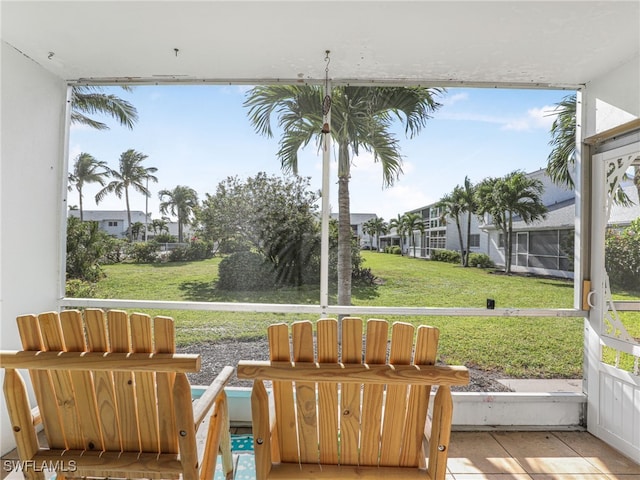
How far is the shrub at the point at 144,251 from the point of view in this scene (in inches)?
125

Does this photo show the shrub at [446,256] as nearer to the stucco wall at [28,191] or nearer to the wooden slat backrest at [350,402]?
the wooden slat backrest at [350,402]

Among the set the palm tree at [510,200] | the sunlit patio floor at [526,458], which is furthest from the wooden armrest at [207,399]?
the palm tree at [510,200]

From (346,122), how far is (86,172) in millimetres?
2344

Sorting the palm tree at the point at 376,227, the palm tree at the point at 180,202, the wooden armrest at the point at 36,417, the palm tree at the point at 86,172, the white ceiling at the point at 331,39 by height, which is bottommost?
the wooden armrest at the point at 36,417

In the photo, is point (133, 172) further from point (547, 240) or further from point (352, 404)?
point (547, 240)

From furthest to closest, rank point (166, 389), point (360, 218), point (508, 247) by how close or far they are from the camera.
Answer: point (360, 218)
point (508, 247)
point (166, 389)

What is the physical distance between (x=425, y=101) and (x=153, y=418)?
298 centimetres

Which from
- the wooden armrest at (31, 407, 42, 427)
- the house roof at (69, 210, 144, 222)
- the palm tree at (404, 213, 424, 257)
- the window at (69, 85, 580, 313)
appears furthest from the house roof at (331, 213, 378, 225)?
the wooden armrest at (31, 407, 42, 427)

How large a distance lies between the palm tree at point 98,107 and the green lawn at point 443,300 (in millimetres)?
1301

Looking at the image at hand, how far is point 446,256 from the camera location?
307cm

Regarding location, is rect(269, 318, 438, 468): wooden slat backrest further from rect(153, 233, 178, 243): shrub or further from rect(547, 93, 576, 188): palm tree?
rect(547, 93, 576, 188): palm tree

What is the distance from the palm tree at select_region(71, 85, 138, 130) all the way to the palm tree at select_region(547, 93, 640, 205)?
3.67 meters

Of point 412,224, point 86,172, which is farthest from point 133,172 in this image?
point 412,224

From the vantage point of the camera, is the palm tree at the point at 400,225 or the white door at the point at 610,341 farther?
the palm tree at the point at 400,225
